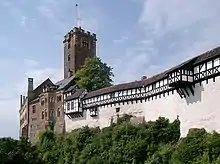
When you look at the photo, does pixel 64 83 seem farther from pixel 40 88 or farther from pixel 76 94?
pixel 40 88

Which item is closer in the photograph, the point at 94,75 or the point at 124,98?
the point at 124,98

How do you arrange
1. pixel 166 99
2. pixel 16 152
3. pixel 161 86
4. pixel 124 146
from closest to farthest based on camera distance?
pixel 16 152, pixel 124 146, pixel 166 99, pixel 161 86

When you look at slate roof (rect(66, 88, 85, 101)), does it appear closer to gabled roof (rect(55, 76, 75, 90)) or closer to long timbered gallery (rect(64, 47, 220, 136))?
long timbered gallery (rect(64, 47, 220, 136))

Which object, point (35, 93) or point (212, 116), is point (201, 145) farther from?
point (35, 93)

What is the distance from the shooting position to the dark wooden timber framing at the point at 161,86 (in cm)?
4475

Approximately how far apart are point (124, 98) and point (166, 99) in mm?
10270

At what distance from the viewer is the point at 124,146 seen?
5191cm

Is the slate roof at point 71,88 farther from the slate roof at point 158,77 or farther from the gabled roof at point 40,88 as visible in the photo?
the gabled roof at point 40,88

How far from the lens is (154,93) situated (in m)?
55.5

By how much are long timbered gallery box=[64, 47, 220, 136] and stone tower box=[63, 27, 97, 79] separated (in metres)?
15.1

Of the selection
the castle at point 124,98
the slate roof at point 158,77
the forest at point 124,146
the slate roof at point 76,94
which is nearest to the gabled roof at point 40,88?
the castle at point 124,98

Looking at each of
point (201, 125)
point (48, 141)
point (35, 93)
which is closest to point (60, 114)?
point (48, 141)

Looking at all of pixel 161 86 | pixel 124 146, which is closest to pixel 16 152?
pixel 124 146

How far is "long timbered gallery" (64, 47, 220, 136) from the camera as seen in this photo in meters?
43.7
